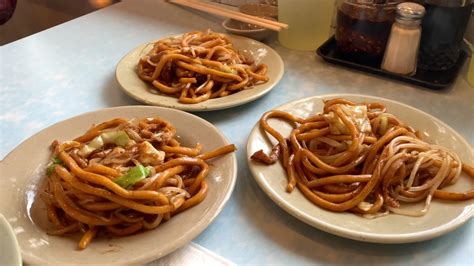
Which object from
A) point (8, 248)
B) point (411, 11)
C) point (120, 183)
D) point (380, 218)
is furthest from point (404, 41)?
point (8, 248)

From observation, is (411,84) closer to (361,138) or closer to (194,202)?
(361,138)

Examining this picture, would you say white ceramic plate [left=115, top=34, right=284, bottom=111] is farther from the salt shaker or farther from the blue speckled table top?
the salt shaker

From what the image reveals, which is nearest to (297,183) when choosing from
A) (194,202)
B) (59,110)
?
(194,202)

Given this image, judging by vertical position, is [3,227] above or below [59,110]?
above

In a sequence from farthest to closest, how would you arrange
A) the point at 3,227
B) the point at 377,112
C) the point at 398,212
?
1. the point at 377,112
2. the point at 398,212
3. the point at 3,227

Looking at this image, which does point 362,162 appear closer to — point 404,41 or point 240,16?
point 404,41

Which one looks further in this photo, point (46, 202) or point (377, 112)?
point (377, 112)

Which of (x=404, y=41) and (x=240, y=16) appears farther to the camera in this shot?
(x=240, y=16)
